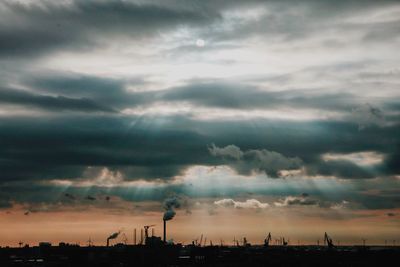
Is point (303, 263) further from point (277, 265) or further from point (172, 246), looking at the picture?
point (172, 246)

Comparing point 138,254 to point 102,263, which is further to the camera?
point 138,254

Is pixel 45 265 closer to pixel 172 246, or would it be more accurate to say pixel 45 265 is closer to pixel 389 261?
pixel 172 246

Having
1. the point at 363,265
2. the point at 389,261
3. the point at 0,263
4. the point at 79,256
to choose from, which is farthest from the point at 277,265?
the point at 0,263

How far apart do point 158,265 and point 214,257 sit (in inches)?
1337

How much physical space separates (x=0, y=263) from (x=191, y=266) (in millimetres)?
57314

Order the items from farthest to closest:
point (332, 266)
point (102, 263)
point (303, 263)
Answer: point (303, 263)
point (332, 266)
point (102, 263)

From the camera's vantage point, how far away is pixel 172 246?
641 feet

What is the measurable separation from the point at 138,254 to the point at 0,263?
4219 cm

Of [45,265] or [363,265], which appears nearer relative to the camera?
[45,265]

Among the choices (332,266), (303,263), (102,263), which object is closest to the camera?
(102,263)

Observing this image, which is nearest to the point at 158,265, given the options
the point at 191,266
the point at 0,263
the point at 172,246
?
the point at 191,266

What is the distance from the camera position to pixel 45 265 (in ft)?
538

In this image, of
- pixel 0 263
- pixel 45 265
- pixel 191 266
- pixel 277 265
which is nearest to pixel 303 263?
pixel 277 265

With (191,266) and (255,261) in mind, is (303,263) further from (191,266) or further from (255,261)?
(191,266)
